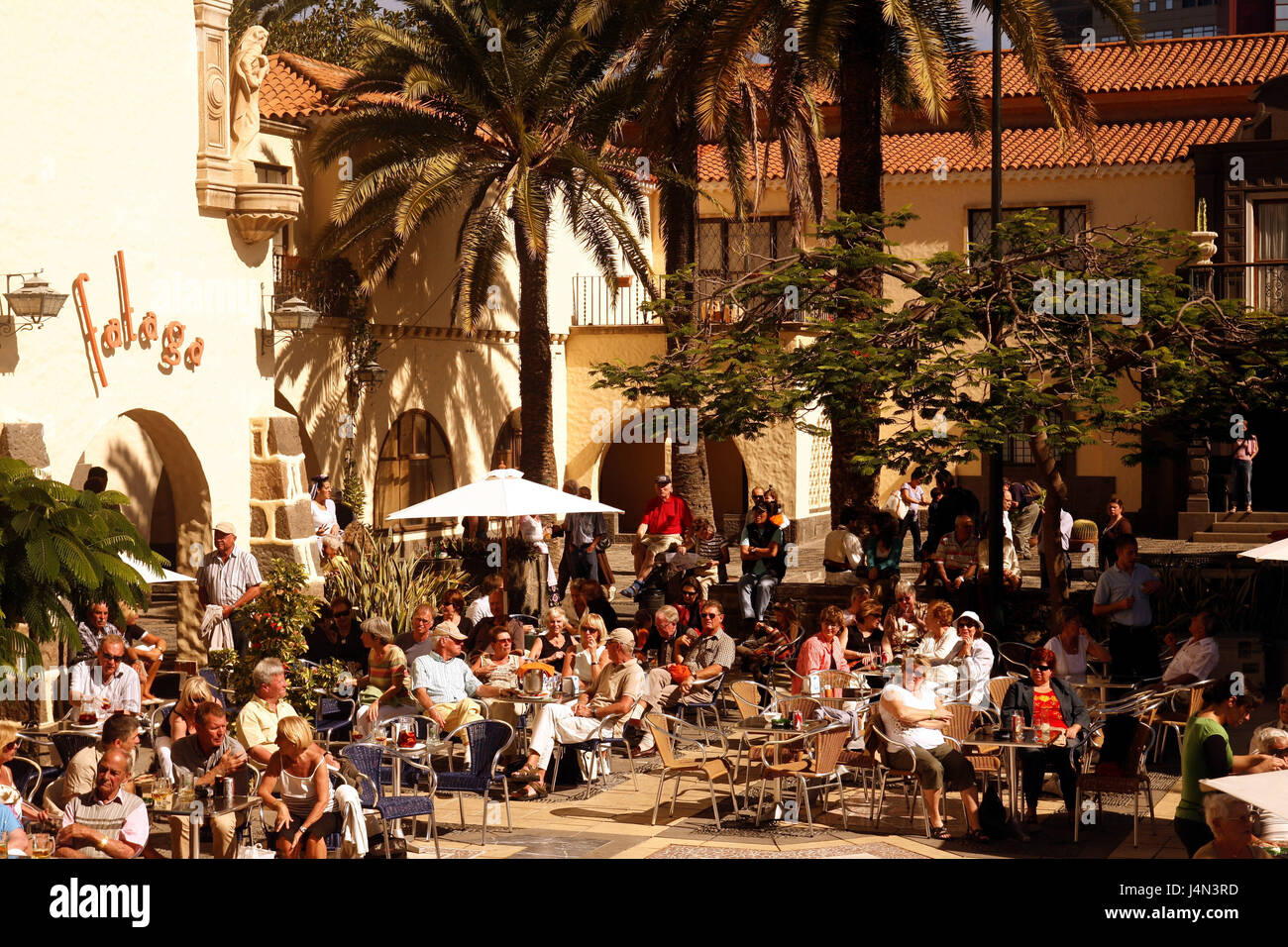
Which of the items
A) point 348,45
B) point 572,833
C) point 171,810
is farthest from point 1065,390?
point 348,45

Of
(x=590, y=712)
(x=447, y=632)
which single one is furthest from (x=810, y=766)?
(x=447, y=632)

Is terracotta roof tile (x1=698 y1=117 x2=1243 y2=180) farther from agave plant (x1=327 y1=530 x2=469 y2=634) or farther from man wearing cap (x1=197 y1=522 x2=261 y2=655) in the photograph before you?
man wearing cap (x1=197 y1=522 x2=261 y2=655)

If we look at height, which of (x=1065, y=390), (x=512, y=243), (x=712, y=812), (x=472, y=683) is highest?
(x=512, y=243)

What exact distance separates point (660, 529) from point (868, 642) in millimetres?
4718

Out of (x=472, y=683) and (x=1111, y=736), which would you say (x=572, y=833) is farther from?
(x=1111, y=736)

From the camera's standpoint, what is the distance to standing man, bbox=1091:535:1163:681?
14.6m

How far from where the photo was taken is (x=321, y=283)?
24.9 m

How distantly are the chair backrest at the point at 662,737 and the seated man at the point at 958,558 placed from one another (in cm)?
572

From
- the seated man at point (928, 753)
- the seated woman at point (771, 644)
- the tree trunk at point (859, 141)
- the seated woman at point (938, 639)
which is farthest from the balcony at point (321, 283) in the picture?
the seated man at point (928, 753)

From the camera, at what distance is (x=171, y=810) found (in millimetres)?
9680

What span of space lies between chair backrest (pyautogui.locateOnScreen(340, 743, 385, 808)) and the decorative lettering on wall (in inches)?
324

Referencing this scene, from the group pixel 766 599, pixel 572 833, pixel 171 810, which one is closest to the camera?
pixel 171 810
